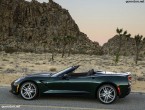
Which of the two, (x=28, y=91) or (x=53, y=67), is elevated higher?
(x=53, y=67)

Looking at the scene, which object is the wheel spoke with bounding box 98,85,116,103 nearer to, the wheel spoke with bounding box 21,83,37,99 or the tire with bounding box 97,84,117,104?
the tire with bounding box 97,84,117,104

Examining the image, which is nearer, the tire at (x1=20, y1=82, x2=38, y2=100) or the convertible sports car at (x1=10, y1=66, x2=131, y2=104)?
the convertible sports car at (x1=10, y1=66, x2=131, y2=104)

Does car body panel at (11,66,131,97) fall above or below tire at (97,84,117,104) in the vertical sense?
above

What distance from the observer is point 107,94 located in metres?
11.8

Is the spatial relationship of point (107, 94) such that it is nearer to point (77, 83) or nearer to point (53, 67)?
point (77, 83)

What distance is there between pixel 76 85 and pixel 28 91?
1462mm

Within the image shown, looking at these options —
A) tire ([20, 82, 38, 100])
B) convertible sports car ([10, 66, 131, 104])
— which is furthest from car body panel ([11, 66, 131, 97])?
tire ([20, 82, 38, 100])

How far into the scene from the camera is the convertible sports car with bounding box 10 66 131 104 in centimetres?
1183

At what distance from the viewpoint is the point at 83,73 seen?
1234 centimetres

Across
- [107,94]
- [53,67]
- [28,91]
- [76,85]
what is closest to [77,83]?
[76,85]

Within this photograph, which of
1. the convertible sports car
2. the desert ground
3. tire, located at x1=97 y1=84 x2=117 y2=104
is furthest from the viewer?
the desert ground

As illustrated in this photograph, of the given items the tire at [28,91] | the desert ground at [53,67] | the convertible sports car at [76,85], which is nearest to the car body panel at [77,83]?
the convertible sports car at [76,85]

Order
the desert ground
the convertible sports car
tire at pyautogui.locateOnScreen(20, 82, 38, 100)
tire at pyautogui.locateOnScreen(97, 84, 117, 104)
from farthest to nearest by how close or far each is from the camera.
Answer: the desert ground < tire at pyautogui.locateOnScreen(20, 82, 38, 100) < the convertible sports car < tire at pyautogui.locateOnScreen(97, 84, 117, 104)

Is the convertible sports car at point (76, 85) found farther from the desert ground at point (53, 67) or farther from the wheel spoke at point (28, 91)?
the desert ground at point (53, 67)
